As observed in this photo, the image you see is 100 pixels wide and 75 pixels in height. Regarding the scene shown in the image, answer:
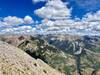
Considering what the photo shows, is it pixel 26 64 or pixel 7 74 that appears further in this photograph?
pixel 26 64

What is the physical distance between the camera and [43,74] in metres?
51.3

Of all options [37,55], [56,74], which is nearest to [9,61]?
[56,74]

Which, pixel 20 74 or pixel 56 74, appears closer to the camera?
pixel 20 74

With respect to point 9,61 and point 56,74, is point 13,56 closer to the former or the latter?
point 9,61

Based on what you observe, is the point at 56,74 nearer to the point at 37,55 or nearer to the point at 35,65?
the point at 35,65

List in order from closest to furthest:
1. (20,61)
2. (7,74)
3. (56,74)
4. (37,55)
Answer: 1. (7,74)
2. (20,61)
3. (56,74)
4. (37,55)

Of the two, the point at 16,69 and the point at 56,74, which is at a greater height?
the point at 16,69

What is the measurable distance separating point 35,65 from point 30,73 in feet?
21.2

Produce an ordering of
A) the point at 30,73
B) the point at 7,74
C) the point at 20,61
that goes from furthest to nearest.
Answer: the point at 20,61, the point at 30,73, the point at 7,74

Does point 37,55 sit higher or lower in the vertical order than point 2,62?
lower

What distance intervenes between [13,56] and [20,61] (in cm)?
278

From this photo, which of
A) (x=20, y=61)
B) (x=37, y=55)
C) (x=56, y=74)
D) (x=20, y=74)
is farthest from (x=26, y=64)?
(x=37, y=55)

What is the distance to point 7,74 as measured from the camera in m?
43.9

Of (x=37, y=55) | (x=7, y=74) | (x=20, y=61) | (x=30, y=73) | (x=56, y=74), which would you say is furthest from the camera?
(x=37, y=55)
